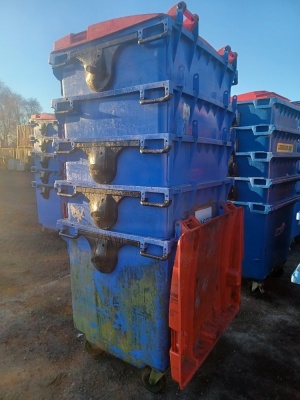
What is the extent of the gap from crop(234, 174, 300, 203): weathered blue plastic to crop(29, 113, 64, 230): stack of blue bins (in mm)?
4300

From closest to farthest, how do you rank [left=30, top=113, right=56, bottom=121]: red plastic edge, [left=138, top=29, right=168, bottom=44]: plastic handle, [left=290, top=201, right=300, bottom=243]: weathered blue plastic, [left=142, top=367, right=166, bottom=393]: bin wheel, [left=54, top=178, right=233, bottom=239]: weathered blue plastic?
[left=138, top=29, right=168, bottom=44]: plastic handle < [left=54, top=178, right=233, bottom=239]: weathered blue plastic < [left=142, top=367, right=166, bottom=393]: bin wheel < [left=290, top=201, right=300, bottom=243]: weathered blue plastic < [left=30, top=113, right=56, bottom=121]: red plastic edge

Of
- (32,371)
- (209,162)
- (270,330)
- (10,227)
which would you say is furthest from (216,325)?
(10,227)

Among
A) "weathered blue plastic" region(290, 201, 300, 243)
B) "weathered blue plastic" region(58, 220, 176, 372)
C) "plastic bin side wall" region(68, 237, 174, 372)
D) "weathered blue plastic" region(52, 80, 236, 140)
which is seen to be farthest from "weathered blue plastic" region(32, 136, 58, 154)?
"weathered blue plastic" region(290, 201, 300, 243)

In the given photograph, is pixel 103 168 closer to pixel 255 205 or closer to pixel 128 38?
pixel 128 38

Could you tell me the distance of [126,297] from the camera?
2.53m

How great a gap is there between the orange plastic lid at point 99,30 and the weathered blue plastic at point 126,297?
68.8 inches

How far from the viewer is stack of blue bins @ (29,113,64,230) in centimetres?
666

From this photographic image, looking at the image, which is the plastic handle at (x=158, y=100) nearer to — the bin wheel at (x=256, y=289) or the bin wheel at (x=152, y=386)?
the bin wheel at (x=152, y=386)

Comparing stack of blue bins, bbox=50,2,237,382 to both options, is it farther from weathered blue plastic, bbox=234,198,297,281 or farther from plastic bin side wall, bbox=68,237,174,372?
weathered blue plastic, bbox=234,198,297,281

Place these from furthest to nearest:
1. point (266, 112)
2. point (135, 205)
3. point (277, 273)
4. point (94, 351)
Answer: point (277, 273) < point (266, 112) < point (94, 351) < point (135, 205)

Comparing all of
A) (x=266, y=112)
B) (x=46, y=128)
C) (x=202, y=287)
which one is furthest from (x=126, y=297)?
(x=46, y=128)

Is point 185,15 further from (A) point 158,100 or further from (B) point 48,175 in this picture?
(B) point 48,175

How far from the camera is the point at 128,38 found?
2.16m

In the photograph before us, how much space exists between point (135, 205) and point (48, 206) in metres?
5.42
